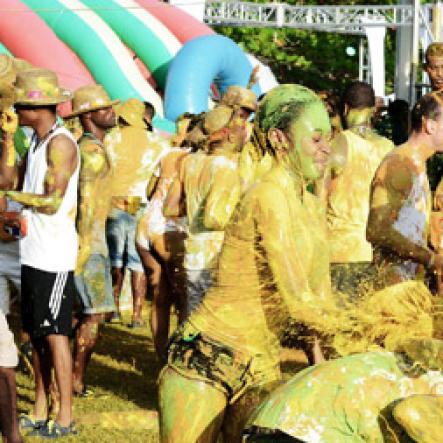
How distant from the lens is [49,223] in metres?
6.67

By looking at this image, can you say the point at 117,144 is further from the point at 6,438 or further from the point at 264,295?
the point at 264,295

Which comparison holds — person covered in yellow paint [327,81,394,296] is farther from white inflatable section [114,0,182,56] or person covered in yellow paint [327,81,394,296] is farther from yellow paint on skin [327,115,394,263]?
white inflatable section [114,0,182,56]

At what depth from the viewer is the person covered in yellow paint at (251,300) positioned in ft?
13.7

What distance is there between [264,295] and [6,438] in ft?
7.16

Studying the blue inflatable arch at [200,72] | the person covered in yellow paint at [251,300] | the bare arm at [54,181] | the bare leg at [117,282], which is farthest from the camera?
the blue inflatable arch at [200,72]

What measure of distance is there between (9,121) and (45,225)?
2.77 ft

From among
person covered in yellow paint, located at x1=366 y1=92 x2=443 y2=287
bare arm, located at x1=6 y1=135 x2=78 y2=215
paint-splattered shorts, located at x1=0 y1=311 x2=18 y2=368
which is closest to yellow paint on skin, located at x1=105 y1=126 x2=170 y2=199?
bare arm, located at x1=6 y1=135 x2=78 y2=215

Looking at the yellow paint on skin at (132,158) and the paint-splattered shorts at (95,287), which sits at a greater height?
the yellow paint on skin at (132,158)

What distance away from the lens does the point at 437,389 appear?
364 centimetres

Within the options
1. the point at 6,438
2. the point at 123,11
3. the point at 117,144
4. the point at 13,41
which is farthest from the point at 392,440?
the point at 123,11

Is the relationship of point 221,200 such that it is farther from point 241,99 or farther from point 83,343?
point 241,99

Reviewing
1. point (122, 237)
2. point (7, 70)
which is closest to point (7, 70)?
point (7, 70)

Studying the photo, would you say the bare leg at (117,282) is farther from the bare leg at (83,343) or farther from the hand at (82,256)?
the hand at (82,256)

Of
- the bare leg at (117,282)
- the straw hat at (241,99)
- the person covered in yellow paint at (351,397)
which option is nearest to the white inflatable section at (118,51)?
the bare leg at (117,282)
